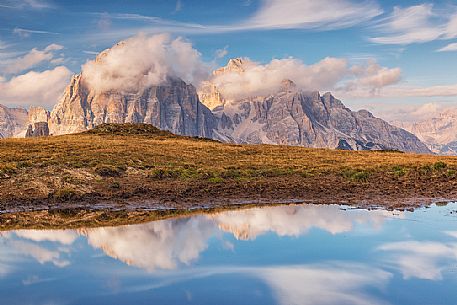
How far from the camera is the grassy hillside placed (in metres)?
37.7

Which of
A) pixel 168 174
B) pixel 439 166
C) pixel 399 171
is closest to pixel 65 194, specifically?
pixel 168 174

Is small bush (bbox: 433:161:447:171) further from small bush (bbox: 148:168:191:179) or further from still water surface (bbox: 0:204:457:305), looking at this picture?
A: small bush (bbox: 148:168:191:179)

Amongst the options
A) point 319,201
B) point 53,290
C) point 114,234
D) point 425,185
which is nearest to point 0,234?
point 114,234

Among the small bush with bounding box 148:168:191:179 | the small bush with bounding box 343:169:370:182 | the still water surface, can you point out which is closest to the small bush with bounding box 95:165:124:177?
the small bush with bounding box 148:168:191:179

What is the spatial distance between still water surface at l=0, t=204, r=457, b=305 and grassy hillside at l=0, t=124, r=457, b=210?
9056 millimetres

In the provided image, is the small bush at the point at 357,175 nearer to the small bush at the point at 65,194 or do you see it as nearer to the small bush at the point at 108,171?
the small bush at the point at 108,171

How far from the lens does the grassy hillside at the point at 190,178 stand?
37.7 meters

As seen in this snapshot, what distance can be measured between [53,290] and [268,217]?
16113 millimetres

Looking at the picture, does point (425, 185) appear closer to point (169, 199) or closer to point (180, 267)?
point (169, 199)

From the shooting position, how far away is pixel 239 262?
20.2 metres

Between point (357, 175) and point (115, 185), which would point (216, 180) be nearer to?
point (115, 185)

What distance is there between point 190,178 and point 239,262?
2626 centimetres

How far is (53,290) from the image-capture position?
16.6m

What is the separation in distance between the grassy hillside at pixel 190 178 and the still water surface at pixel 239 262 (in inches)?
357
